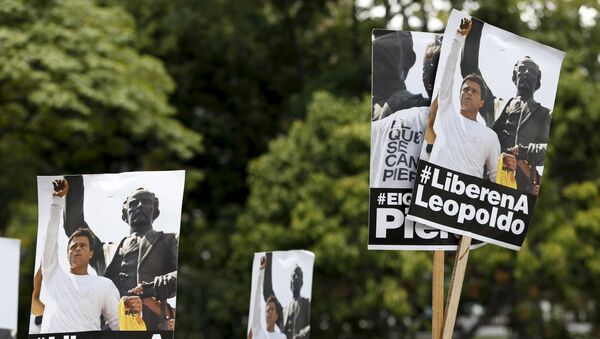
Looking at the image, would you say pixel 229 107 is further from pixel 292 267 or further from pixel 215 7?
pixel 292 267

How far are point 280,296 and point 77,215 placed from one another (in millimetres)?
2492

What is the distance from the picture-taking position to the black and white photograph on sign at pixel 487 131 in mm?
7684

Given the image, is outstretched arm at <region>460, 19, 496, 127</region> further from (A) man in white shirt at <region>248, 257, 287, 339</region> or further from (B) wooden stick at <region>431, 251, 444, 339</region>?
(A) man in white shirt at <region>248, 257, 287, 339</region>

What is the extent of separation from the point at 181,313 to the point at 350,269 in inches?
196

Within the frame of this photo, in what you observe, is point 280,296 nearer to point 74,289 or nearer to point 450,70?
point 74,289

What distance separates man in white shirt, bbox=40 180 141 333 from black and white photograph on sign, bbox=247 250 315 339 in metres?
2.28

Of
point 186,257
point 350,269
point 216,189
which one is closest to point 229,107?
point 216,189

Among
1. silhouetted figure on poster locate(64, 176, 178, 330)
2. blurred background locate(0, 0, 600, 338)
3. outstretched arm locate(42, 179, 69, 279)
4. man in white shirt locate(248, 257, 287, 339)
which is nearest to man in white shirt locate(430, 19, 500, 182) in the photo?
silhouetted figure on poster locate(64, 176, 178, 330)

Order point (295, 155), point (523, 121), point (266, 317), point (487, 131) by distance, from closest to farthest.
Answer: point (487, 131) → point (523, 121) → point (266, 317) → point (295, 155)

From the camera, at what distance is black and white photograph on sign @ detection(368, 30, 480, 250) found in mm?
7766

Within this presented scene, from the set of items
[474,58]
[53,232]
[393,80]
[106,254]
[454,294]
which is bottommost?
[454,294]

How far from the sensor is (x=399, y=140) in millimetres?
7785

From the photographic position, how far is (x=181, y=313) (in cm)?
2517

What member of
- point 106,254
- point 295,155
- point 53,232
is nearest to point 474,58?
point 106,254
